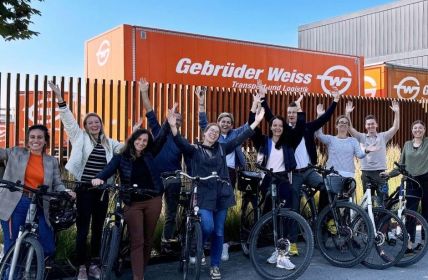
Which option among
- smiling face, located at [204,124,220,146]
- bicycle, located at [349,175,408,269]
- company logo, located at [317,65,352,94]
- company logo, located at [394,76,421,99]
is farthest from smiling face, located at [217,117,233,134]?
company logo, located at [394,76,421,99]

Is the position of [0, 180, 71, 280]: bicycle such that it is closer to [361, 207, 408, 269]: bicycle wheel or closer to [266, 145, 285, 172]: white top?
[266, 145, 285, 172]: white top

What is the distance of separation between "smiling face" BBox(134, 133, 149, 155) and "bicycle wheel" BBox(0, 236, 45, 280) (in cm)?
133

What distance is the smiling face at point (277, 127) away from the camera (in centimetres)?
618

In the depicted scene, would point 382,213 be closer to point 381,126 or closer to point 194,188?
point 194,188

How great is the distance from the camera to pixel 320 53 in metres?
15.2

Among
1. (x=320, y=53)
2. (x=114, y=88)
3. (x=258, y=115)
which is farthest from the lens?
(x=320, y=53)

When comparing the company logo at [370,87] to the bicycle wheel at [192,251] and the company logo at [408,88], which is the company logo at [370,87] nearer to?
the company logo at [408,88]

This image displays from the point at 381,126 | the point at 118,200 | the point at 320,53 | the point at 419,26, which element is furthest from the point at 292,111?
the point at 419,26

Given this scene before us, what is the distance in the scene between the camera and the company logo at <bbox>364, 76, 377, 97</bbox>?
17312 millimetres

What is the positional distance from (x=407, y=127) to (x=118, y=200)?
1138 centimetres

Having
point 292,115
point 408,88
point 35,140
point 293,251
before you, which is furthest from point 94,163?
point 408,88

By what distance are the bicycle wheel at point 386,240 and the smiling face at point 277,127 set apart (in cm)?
147

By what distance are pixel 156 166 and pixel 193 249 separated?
0.98m

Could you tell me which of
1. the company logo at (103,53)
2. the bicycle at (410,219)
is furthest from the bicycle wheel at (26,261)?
the company logo at (103,53)
